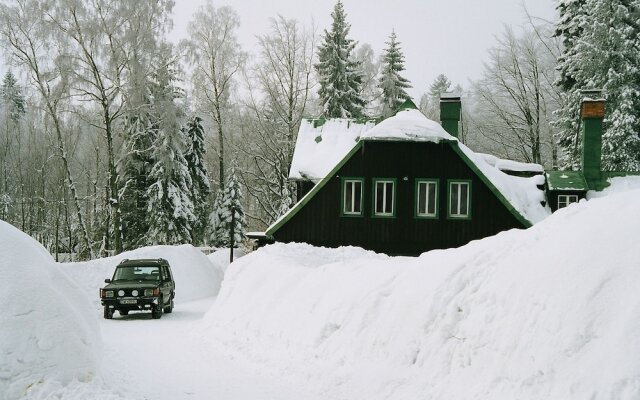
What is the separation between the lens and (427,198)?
25.2 metres

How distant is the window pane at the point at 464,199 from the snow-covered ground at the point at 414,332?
43.9 ft

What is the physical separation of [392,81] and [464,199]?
25411mm

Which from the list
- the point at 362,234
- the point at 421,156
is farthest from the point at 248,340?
the point at 421,156

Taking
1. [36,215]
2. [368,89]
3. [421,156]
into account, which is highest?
[368,89]

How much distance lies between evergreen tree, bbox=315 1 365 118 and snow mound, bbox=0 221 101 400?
1447 inches

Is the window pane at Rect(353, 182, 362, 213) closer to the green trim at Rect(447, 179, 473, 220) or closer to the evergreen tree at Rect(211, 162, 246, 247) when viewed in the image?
the green trim at Rect(447, 179, 473, 220)

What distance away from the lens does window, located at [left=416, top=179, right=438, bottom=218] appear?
2512 centimetres

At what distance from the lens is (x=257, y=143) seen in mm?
44844

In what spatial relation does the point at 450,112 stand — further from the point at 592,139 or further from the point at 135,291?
the point at 135,291

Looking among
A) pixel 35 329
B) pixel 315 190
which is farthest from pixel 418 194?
pixel 35 329

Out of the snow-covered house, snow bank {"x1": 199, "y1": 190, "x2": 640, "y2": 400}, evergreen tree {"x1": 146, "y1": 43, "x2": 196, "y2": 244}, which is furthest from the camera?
evergreen tree {"x1": 146, "y1": 43, "x2": 196, "y2": 244}

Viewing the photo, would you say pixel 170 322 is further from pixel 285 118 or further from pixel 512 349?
pixel 285 118

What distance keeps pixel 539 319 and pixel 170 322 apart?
569 inches

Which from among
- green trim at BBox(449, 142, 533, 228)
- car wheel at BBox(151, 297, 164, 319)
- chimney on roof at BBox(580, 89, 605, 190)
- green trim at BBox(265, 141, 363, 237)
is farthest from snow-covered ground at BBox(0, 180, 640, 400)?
chimney on roof at BBox(580, 89, 605, 190)
